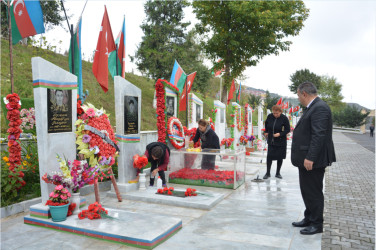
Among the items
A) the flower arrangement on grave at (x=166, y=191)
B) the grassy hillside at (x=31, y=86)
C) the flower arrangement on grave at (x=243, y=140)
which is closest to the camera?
the flower arrangement on grave at (x=166, y=191)

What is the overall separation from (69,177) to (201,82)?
21105 millimetres

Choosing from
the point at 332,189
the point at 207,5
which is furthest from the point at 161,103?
the point at 207,5

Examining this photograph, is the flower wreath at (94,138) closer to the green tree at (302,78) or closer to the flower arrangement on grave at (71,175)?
the flower arrangement on grave at (71,175)

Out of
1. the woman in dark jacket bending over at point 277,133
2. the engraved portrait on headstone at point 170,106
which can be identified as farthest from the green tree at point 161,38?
the woman in dark jacket bending over at point 277,133

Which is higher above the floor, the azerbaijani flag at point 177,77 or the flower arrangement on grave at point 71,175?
the azerbaijani flag at point 177,77

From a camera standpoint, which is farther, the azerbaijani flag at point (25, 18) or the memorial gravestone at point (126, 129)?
the azerbaijani flag at point (25, 18)

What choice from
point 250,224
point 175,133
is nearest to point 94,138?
point 250,224

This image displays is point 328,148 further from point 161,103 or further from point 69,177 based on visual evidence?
point 161,103

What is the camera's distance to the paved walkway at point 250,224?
3.82 meters

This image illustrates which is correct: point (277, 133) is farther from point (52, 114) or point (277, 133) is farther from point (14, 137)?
point (14, 137)

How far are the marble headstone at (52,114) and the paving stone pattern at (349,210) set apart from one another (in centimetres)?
408

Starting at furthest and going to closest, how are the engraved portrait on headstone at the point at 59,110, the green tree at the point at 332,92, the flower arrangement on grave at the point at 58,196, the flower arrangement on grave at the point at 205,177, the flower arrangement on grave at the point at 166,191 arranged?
the green tree at the point at 332,92 < the flower arrangement on grave at the point at 205,177 < the flower arrangement on grave at the point at 166,191 < the engraved portrait on headstone at the point at 59,110 < the flower arrangement on grave at the point at 58,196

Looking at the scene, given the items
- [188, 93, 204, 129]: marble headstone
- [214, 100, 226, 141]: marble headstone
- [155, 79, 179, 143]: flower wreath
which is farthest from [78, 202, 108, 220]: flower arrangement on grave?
[214, 100, 226, 141]: marble headstone

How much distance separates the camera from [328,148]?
4020 mm
